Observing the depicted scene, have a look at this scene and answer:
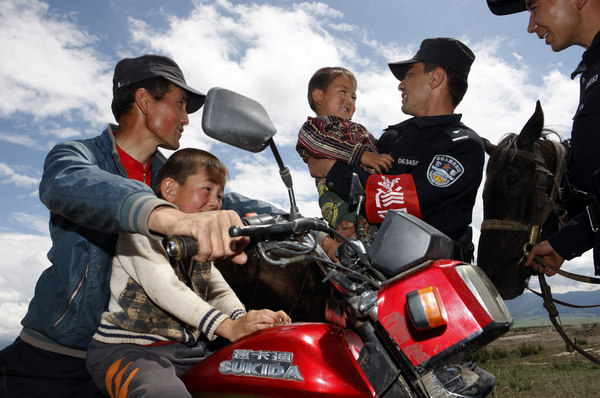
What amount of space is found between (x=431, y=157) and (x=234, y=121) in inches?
78.4

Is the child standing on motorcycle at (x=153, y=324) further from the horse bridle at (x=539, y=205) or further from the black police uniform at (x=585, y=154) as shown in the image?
the horse bridle at (x=539, y=205)

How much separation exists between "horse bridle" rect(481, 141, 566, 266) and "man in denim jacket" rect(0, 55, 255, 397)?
3.02 metres

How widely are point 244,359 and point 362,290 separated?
1.65 feet

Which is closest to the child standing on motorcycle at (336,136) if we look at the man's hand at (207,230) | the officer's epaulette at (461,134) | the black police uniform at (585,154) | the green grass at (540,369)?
the officer's epaulette at (461,134)

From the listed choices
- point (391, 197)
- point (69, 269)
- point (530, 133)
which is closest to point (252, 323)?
point (69, 269)

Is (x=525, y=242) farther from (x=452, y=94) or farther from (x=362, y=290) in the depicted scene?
(x=362, y=290)

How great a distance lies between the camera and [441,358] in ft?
3.90

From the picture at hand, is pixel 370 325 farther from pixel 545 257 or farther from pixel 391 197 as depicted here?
pixel 545 257

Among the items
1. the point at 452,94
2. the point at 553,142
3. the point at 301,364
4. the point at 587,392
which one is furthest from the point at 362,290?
the point at 587,392

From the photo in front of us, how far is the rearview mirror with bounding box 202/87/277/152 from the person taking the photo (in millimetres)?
1516

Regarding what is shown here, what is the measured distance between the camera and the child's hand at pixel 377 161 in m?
3.34

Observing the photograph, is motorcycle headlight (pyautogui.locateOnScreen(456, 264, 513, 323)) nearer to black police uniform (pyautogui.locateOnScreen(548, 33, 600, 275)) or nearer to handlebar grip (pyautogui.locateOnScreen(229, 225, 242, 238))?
handlebar grip (pyautogui.locateOnScreen(229, 225, 242, 238))

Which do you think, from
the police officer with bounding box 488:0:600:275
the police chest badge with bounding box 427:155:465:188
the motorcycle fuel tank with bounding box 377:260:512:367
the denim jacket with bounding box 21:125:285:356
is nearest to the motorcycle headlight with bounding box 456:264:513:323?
the motorcycle fuel tank with bounding box 377:260:512:367

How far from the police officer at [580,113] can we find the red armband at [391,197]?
51.9 inches
